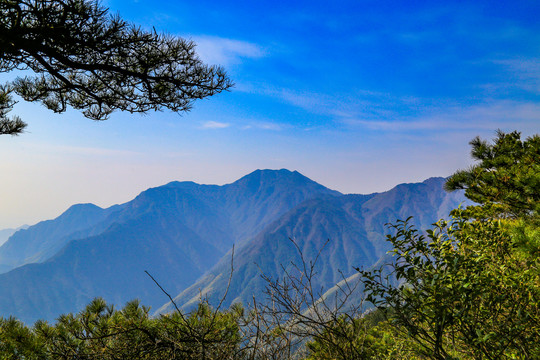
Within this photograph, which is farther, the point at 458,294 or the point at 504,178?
the point at 504,178

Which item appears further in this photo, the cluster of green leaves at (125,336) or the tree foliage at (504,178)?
the tree foliage at (504,178)

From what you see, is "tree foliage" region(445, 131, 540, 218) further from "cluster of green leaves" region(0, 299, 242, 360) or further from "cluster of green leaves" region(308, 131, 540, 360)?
"cluster of green leaves" region(0, 299, 242, 360)

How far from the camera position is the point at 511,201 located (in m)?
7.05

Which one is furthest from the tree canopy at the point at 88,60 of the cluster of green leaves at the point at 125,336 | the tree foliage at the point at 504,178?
the tree foliage at the point at 504,178

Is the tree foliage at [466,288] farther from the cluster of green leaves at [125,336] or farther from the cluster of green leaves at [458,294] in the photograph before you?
the cluster of green leaves at [125,336]

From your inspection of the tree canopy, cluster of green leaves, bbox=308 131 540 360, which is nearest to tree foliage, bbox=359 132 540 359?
cluster of green leaves, bbox=308 131 540 360

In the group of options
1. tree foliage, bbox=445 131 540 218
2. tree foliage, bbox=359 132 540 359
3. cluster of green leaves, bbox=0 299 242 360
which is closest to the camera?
tree foliage, bbox=359 132 540 359

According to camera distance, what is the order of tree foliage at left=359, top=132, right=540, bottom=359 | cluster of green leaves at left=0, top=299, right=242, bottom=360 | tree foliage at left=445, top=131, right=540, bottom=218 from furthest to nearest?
tree foliage at left=445, top=131, right=540, bottom=218 → cluster of green leaves at left=0, top=299, right=242, bottom=360 → tree foliage at left=359, top=132, right=540, bottom=359

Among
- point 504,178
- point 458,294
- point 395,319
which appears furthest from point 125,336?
point 504,178

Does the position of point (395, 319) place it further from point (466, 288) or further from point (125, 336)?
point (125, 336)

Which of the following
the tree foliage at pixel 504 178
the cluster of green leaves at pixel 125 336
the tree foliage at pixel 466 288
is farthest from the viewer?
the tree foliage at pixel 504 178

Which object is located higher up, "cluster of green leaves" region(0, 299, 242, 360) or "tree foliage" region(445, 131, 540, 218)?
"tree foliage" region(445, 131, 540, 218)

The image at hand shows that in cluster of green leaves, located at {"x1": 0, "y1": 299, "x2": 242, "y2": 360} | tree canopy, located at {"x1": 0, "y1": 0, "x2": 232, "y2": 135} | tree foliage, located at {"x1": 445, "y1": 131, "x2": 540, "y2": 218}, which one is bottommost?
cluster of green leaves, located at {"x1": 0, "y1": 299, "x2": 242, "y2": 360}

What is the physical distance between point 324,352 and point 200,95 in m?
4.80
